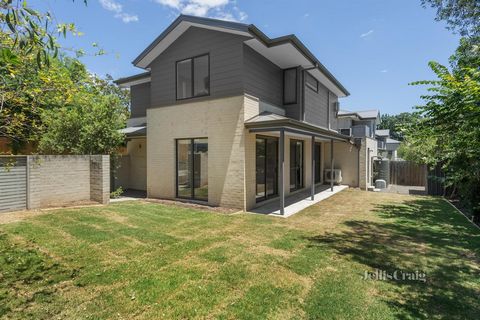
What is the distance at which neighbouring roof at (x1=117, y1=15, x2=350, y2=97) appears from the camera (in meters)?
8.69

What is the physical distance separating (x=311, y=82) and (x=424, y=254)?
10.1 m

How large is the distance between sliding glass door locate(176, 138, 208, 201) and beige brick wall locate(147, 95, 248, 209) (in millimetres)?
288

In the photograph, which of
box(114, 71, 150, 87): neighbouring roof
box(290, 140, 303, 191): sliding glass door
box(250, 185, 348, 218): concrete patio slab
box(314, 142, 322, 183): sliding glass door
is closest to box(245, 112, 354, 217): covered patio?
box(250, 185, 348, 218): concrete patio slab

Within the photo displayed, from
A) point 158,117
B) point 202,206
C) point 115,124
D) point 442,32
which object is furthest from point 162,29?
point 442,32

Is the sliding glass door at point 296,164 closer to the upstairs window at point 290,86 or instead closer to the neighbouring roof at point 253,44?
the upstairs window at point 290,86

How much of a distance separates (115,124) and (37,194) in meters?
4.22

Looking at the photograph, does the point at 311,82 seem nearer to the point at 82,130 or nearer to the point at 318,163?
the point at 318,163

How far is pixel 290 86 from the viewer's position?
38.6 feet

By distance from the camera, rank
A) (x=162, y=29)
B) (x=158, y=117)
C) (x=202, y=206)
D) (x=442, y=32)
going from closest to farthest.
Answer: (x=202, y=206) < (x=162, y=29) < (x=158, y=117) < (x=442, y=32)

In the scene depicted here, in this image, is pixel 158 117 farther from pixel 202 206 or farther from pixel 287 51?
pixel 287 51

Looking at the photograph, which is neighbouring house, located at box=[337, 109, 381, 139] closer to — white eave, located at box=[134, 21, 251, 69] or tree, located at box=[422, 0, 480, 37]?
tree, located at box=[422, 0, 480, 37]

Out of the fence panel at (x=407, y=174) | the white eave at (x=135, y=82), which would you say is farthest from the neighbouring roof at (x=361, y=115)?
the white eave at (x=135, y=82)

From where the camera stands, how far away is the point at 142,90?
14.2 meters

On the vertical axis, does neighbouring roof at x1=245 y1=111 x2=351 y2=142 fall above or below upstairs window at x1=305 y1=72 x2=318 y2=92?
below
